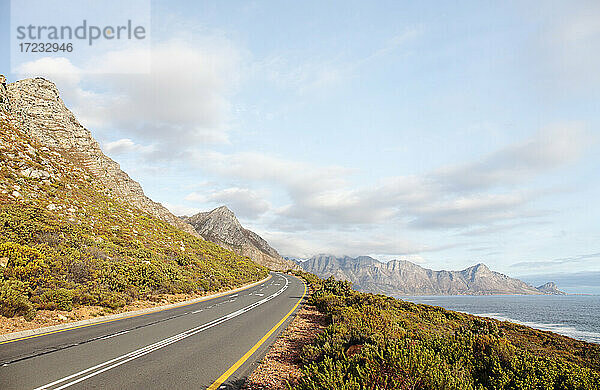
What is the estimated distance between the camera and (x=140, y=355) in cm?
798

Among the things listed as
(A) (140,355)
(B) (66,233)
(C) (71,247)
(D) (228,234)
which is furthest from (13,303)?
(D) (228,234)

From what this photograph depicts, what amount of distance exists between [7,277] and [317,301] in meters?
15.0

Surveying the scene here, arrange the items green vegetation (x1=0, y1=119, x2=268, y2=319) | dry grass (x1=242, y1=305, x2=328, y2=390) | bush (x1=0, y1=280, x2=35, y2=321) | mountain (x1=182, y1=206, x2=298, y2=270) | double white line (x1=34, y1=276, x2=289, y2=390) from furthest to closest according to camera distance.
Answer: mountain (x1=182, y1=206, x2=298, y2=270)
green vegetation (x1=0, y1=119, x2=268, y2=319)
bush (x1=0, y1=280, x2=35, y2=321)
dry grass (x1=242, y1=305, x2=328, y2=390)
double white line (x1=34, y1=276, x2=289, y2=390)

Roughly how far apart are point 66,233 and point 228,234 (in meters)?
102

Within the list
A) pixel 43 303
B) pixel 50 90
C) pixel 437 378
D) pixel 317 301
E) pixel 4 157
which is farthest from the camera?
pixel 50 90

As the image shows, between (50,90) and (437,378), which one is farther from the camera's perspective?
(50,90)

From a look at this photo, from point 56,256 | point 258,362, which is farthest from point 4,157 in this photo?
point 258,362

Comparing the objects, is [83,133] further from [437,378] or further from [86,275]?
[437,378]

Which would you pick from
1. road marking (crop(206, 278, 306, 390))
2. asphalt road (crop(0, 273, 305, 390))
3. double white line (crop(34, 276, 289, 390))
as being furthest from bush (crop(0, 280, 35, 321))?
road marking (crop(206, 278, 306, 390))

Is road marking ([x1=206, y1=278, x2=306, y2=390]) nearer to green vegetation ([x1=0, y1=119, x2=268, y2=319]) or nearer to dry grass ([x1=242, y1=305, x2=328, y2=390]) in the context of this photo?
dry grass ([x1=242, y1=305, x2=328, y2=390])

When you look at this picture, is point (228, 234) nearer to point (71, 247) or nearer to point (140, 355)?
point (71, 247)

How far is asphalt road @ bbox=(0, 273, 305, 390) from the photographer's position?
6176mm

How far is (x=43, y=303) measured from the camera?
41.9ft

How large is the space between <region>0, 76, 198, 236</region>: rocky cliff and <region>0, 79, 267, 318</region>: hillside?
176 mm
